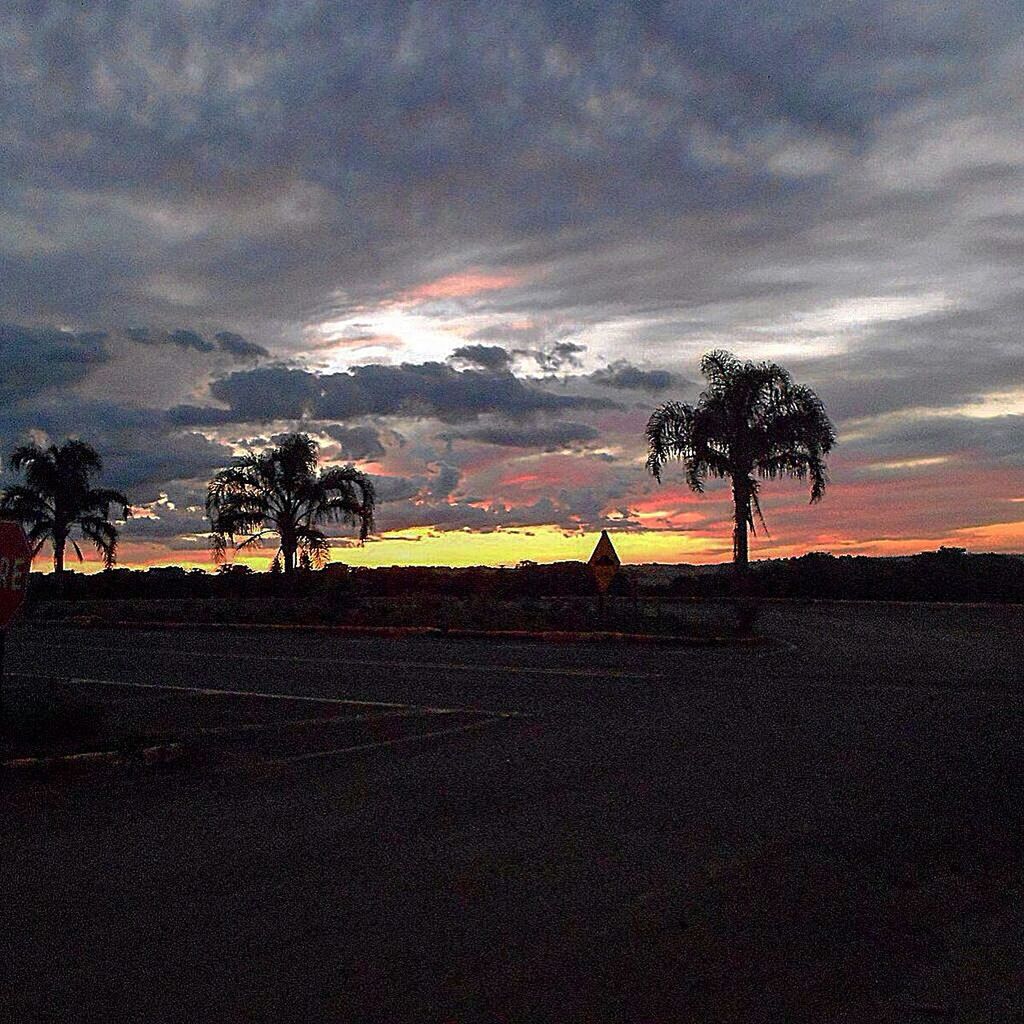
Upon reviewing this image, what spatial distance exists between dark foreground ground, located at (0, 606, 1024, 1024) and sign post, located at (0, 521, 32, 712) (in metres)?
1.35

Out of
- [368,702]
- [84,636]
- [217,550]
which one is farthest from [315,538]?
[368,702]

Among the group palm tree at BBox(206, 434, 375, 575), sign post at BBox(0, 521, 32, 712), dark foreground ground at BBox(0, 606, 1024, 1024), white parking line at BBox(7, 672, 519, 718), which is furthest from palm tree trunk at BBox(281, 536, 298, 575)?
sign post at BBox(0, 521, 32, 712)

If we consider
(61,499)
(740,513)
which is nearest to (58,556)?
(61,499)

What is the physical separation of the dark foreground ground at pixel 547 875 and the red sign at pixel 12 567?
136 cm

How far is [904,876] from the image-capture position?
6.73m

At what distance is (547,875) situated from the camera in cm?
667

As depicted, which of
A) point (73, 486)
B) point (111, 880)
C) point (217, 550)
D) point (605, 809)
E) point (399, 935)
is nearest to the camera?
point (399, 935)

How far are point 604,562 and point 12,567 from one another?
707 inches

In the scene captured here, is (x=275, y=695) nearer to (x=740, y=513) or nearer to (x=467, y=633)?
(x=467, y=633)

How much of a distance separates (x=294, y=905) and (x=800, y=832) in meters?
3.23

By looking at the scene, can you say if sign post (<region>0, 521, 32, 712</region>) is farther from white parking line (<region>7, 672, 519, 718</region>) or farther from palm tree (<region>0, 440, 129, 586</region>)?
palm tree (<region>0, 440, 129, 586</region>)

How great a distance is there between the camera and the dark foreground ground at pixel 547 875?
4965mm

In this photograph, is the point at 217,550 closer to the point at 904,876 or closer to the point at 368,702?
the point at 368,702

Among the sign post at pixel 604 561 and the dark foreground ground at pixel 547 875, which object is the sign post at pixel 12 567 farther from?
the sign post at pixel 604 561
